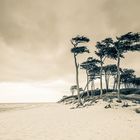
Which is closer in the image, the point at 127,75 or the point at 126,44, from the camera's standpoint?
the point at 126,44

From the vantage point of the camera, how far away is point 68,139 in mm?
11211

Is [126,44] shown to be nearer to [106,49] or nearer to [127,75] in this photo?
[106,49]

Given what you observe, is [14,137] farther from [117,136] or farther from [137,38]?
[137,38]

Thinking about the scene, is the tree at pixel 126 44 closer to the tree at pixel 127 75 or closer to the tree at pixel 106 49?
the tree at pixel 106 49

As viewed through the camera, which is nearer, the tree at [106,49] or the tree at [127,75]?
the tree at [106,49]

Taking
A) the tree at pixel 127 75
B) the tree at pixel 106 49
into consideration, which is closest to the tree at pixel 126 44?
the tree at pixel 106 49

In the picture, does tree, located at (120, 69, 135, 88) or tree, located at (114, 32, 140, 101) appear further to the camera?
tree, located at (120, 69, 135, 88)

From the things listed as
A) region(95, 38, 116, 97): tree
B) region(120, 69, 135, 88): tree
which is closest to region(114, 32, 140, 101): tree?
region(95, 38, 116, 97): tree

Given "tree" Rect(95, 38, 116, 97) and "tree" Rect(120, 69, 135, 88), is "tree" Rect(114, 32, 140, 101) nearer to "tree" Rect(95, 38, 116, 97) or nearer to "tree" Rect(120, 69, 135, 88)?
"tree" Rect(95, 38, 116, 97)

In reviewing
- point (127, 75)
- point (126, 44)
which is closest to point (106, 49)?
point (126, 44)

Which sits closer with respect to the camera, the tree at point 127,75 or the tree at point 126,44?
the tree at point 126,44

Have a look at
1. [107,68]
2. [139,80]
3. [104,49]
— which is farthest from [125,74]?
[104,49]

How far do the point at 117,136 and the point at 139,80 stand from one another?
78.5 meters

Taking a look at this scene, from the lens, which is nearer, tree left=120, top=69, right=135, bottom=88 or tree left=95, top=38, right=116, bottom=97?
tree left=95, top=38, right=116, bottom=97
